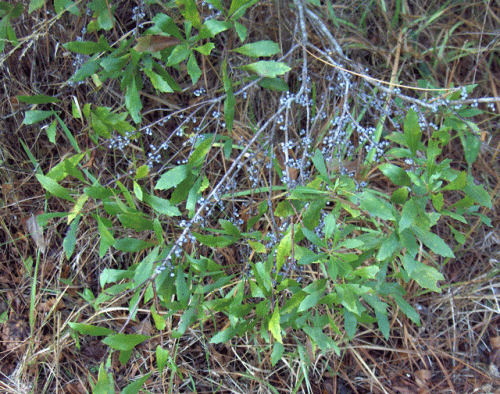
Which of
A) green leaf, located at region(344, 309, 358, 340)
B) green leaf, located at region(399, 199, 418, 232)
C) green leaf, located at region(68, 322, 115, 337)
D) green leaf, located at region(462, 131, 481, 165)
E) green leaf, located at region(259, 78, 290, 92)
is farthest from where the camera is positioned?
green leaf, located at region(462, 131, 481, 165)

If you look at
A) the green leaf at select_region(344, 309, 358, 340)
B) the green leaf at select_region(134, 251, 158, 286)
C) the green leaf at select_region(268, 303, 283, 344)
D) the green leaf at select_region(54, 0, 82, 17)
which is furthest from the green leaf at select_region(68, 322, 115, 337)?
the green leaf at select_region(54, 0, 82, 17)

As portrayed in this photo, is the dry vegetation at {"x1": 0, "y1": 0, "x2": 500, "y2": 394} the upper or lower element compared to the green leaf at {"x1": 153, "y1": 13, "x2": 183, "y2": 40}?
lower

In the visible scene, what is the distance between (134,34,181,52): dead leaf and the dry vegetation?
0.54 metres

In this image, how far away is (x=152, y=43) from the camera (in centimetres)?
134

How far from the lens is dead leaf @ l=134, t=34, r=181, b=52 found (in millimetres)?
1337

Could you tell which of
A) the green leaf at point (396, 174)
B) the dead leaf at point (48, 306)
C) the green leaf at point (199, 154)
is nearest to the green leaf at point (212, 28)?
the green leaf at point (199, 154)

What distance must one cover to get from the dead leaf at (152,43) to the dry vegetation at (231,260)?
1.78 feet

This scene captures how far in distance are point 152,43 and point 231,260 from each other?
1028 millimetres

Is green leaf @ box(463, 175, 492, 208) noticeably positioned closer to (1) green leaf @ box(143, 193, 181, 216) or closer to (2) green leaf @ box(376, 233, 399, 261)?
(2) green leaf @ box(376, 233, 399, 261)

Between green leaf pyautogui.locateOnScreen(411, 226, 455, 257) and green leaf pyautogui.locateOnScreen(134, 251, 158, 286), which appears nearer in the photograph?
green leaf pyautogui.locateOnScreen(411, 226, 455, 257)

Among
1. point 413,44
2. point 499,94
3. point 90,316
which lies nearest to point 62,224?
point 90,316

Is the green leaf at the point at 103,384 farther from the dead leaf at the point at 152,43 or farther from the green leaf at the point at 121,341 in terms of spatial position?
the dead leaf at the point at 152,43

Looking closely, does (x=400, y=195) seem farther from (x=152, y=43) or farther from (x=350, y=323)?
(x=152, y=43)

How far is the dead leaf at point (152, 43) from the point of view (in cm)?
134
